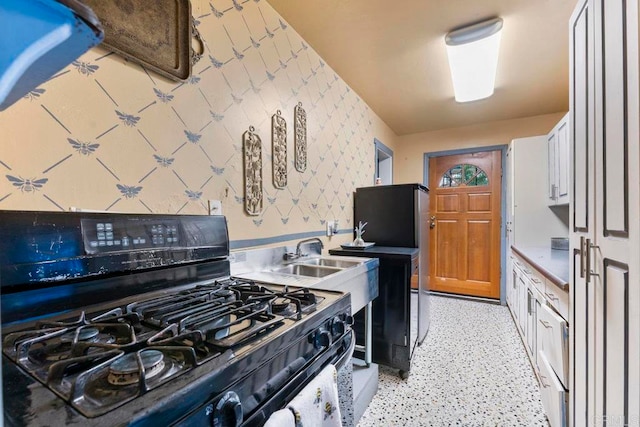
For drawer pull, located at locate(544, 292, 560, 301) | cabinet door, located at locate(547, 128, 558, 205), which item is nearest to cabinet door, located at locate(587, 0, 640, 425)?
drawer pull, located at locate(544, 292, 560, 301)

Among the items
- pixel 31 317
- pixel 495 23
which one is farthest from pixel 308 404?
pixel 495 23

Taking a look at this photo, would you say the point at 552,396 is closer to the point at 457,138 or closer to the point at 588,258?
the point at 588,258

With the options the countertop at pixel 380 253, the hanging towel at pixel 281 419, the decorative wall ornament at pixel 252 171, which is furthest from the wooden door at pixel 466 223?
the hanging towel at pixel 281 419

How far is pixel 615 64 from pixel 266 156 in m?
1.45

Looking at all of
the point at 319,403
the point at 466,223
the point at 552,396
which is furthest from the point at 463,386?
the point at 466,223

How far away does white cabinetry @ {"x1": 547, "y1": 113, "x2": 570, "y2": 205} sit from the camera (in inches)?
95.4

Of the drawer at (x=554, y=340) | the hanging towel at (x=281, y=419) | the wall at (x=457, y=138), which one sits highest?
the wall at (x=457, y=138)

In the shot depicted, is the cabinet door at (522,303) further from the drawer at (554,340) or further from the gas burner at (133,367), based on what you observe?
the gas burner at (133,367)

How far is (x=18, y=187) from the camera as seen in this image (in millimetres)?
795

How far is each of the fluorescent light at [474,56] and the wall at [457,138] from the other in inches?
50.6

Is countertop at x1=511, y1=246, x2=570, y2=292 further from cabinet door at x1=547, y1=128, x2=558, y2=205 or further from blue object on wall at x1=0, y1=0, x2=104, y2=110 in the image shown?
blue object on wall at x1=0, y1=0, x2=104, y2=110

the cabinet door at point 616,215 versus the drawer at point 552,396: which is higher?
the cabinet door at point 616,215

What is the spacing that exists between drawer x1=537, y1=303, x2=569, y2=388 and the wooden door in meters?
2.24

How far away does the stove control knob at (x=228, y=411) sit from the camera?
52 centimetres
